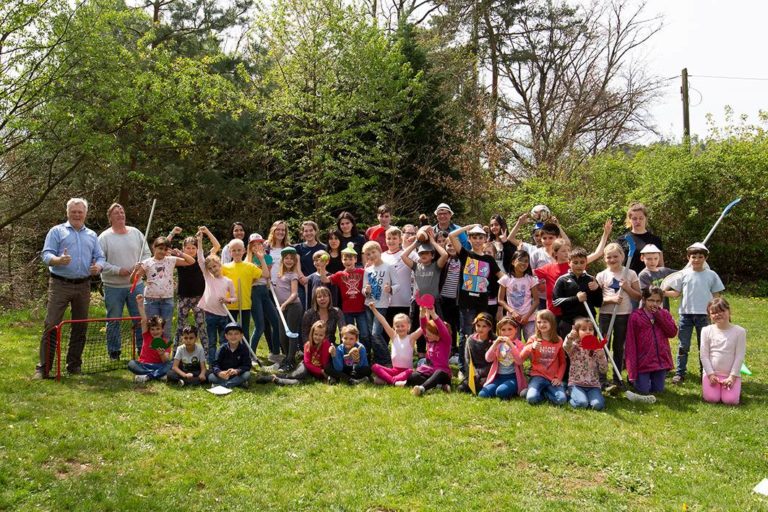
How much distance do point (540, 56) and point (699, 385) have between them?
73.9 feet

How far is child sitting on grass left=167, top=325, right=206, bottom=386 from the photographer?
22.3 ft

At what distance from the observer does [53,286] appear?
6855mm

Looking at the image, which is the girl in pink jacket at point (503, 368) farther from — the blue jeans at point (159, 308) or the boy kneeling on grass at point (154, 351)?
the blue jeans at point (159, 308)

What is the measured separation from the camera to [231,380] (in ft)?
22.1

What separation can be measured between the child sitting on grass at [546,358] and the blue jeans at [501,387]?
0.56 feet

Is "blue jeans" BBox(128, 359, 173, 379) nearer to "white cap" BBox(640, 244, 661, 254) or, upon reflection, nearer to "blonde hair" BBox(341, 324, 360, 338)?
"blonde hair" BBox(341, 324, 360, 338)

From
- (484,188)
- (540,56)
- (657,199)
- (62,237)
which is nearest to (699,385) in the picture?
(62,237)

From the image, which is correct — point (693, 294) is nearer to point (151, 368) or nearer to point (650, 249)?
point (650, 249)

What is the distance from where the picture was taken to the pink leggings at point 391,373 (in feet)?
22.4

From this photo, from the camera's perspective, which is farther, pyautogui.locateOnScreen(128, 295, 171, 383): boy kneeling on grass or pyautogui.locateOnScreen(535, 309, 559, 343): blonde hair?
pyautogui.locateOnScreen(128, 295, 171, 383): boy kneeling on grass

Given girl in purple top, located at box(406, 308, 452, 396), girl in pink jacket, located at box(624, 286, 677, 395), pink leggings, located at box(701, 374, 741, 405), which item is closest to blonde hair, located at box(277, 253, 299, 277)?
girl in purple top, located at box(406, 308, 452, 396)

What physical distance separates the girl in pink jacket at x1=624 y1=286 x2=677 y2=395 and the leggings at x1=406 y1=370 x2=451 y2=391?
1970 mm

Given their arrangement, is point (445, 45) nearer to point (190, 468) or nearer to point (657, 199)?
point (657, 199)

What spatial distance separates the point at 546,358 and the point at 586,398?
561mm
